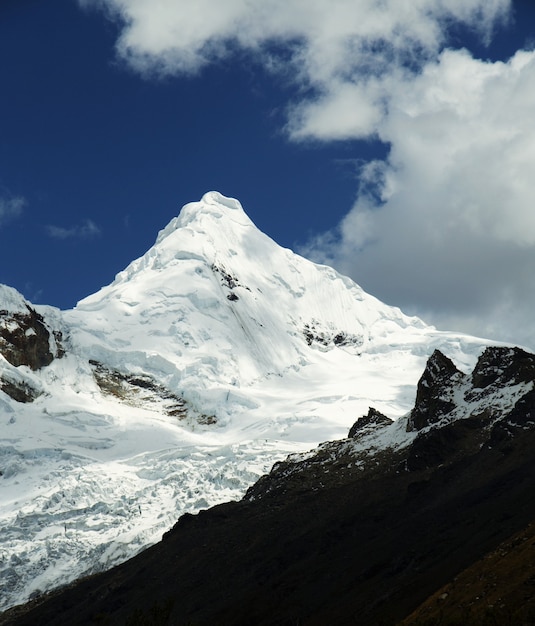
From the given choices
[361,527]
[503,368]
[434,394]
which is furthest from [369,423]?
[361,527]

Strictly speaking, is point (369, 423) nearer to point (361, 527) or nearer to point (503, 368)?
point (503, 368)

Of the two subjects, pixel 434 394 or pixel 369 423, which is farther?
pixel 369 423

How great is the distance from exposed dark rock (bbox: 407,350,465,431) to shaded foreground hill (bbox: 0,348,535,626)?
0.28m

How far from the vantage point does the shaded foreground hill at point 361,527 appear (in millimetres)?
100188

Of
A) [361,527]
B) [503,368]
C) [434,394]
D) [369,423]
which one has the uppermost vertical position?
[369,423]

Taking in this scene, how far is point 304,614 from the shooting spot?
103 metres

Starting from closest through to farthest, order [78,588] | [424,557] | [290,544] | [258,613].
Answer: [424,557] → [258,613] → [290,544] → [78,588]

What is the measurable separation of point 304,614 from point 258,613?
23.0 feet

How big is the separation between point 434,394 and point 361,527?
42904mm

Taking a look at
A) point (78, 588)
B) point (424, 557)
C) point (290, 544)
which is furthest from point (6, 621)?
point (424, 557)

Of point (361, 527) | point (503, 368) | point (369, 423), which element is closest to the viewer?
point (361, 527)

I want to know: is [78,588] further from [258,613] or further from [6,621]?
[258,613]

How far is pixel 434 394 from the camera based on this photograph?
160 m

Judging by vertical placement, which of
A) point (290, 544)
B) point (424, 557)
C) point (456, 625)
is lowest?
point (456, 625)
